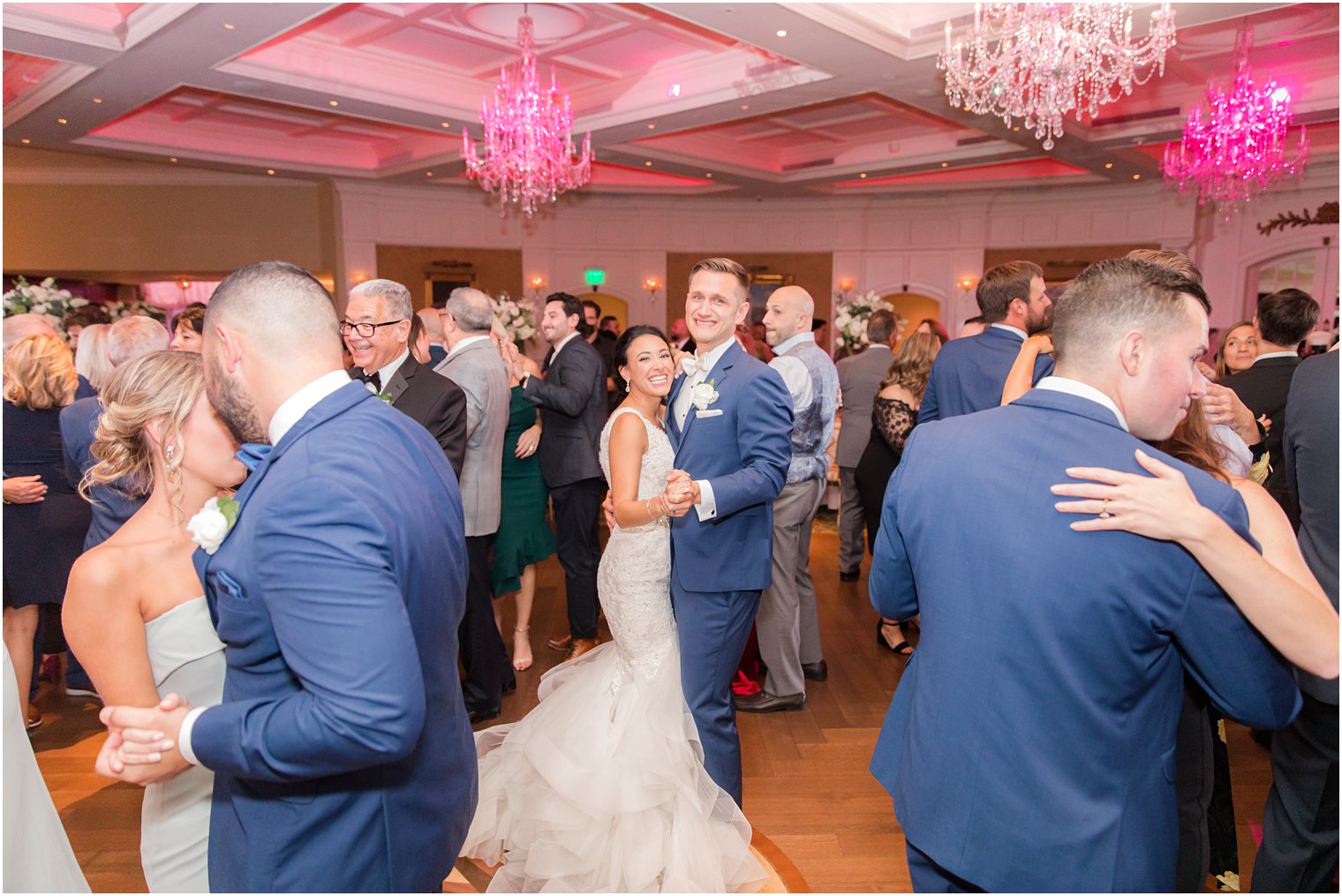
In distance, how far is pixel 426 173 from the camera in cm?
1120

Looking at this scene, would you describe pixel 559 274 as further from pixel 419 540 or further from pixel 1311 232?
pixel 419 540

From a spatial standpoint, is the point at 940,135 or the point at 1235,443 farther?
the point at 940,135

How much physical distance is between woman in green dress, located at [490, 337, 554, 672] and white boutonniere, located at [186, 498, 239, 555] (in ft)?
9.59

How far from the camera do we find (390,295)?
3180 millimetres

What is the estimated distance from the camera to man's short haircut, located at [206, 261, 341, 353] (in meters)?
1.32

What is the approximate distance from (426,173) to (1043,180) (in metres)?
8.86

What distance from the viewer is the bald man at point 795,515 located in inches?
151

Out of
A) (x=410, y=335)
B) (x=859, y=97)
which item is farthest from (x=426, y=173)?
(x=410, y=335)

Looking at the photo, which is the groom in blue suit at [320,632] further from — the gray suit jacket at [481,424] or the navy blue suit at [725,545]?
the gray suit jacket at [481,424]

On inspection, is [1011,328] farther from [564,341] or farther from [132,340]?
[132,340]

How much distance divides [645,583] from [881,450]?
7.94ft

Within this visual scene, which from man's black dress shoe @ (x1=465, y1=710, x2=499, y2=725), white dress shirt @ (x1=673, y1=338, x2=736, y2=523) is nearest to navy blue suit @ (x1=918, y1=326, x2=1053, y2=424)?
white dress shirt @ (x1=673, y1=338, x2=736, y2=523)

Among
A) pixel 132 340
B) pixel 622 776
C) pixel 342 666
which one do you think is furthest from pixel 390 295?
pixel 342 666

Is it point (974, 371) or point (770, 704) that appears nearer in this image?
point (974, 371)
